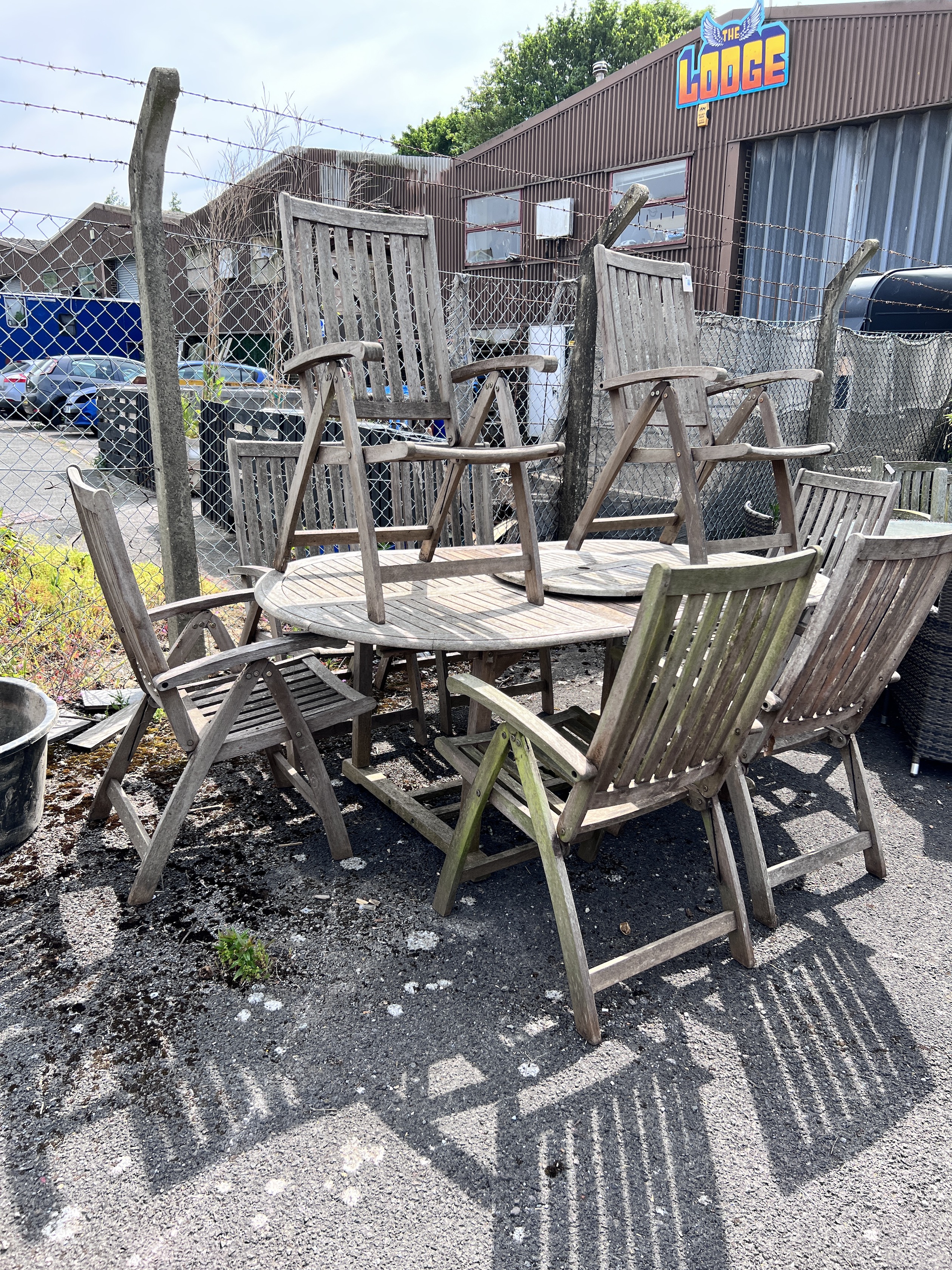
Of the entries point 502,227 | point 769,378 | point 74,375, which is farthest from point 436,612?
point 502,227

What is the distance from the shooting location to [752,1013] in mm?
1959

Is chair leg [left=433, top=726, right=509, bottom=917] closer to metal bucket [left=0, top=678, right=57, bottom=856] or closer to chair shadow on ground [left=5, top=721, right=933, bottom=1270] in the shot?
chair shadow on ground [left=5, top=721, right=933, bottom=1270]

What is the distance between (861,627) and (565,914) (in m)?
1.11

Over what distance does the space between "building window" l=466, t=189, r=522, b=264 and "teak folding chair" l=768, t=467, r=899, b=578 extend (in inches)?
648

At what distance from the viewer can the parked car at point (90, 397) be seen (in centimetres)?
862

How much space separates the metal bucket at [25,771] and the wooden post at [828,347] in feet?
15.4

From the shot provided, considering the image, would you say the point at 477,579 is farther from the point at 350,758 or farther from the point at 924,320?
the point at 924,320

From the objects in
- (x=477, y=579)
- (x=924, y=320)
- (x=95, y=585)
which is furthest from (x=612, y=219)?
(x=924, y=320)

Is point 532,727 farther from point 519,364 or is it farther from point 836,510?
point 836,510

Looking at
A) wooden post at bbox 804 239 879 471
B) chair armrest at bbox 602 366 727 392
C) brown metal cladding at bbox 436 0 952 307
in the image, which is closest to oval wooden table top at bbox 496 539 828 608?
chair armrest at bbox 602 366 727 392

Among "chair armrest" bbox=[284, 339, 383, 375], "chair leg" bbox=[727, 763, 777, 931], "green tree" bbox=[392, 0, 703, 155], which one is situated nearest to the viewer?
"chair leg" bbox=[727, 763, 777, 931]

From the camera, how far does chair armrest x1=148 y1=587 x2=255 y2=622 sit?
2541 millimetres

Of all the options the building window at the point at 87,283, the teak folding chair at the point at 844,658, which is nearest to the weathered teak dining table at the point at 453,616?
the teak folding chair at the point at 844,658

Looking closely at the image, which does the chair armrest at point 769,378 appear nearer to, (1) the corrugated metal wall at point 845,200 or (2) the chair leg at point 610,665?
(2) the chair leg at point 610,665
